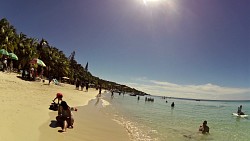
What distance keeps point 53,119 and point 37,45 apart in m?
49.2

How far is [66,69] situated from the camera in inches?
2771

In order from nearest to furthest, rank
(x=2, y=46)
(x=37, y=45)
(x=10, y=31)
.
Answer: (x=2, y=46) → (x=10, y=31) → (x=37, y=45)

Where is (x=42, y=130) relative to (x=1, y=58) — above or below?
below

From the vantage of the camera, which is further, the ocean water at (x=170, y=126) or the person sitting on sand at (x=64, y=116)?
the ocean water at (x=170, y=126)

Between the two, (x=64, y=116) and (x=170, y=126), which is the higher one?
(x=64, y=116)

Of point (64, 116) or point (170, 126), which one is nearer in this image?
point (64, 116)

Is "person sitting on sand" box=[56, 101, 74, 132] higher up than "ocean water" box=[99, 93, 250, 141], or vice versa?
"person sitting on sand" box=[56, 101, 74, 132]

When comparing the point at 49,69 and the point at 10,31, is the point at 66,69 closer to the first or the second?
the point at 49,69

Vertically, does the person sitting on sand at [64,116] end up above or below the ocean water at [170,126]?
above

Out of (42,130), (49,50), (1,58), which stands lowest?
(42,130)

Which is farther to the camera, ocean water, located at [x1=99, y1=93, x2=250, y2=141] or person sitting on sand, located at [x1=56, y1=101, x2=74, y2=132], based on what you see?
ocean water, located at [x1=99, y1=93, x2=250, y2=141]

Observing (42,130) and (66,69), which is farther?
(66,69)

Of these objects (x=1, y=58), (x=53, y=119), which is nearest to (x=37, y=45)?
(x=1, y=58)

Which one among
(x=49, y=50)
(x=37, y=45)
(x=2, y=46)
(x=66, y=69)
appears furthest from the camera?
(x=66, y=69)
